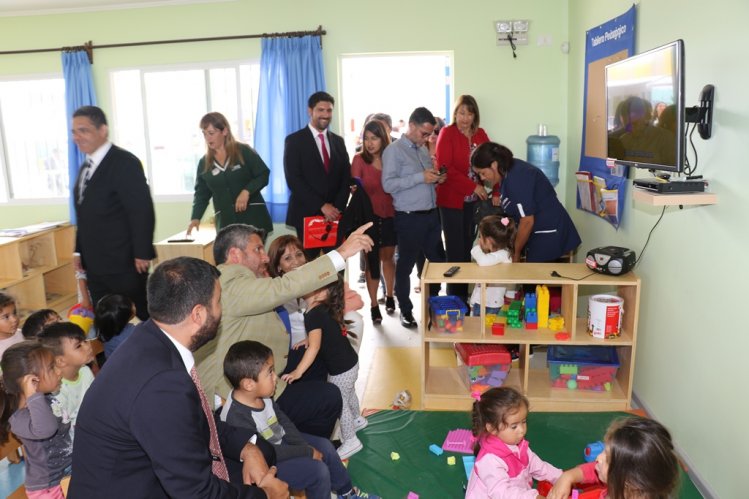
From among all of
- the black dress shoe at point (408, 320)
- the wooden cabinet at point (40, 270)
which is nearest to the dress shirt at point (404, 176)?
the black dress shoe at point (408, 320)

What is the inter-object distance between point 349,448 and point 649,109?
2.17 meters

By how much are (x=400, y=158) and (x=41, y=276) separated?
11.9ft

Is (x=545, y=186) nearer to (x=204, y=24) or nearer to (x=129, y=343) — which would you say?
(x=129, y=343)

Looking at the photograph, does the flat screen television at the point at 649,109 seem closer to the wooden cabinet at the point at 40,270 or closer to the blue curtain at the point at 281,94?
the blue curtain at the point at 281,94

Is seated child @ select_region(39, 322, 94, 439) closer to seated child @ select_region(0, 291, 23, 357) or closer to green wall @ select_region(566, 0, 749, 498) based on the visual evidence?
seated child @ select_region(0, 291, 23, 357)

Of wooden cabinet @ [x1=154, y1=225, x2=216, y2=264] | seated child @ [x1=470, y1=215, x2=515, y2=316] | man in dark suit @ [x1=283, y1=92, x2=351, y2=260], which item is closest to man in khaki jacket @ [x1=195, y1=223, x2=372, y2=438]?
seated child @ [x1=470, y1=215, x2=515, y2=316]

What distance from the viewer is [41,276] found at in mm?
5668

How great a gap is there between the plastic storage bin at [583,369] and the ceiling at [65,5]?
4500mm

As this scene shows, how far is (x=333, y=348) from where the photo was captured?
9.74 ft

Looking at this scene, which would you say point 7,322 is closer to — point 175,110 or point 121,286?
point 121,286

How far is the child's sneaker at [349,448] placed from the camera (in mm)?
3061

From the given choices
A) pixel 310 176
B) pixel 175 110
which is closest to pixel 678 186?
pixel 310 176

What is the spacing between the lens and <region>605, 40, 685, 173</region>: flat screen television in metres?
2.41

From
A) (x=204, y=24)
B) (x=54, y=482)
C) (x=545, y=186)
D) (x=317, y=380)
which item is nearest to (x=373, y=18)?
(x=204, y=24)
